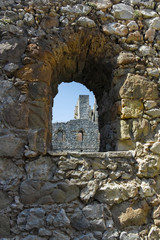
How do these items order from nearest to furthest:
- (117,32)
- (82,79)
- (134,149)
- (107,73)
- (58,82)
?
(134,149), (117,32), (107,73), (58,82), (82,79)

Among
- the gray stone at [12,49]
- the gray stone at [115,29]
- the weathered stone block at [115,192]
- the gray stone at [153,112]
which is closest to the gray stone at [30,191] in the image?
the weathered stone block at [115,192]

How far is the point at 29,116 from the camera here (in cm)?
228

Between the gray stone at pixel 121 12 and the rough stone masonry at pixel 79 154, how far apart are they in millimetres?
14

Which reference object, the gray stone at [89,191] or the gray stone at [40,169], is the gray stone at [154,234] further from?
the gray stone at [40,169]

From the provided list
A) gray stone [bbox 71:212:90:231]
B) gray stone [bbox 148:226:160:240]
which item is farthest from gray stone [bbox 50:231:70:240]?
gray stone [bbox 148:226:160:240]

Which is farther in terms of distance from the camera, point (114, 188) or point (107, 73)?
point (107, 73)

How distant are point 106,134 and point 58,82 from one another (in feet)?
3.34

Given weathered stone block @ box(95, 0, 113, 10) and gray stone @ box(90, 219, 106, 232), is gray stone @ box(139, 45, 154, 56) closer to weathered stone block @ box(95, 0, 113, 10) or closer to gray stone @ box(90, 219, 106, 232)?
weathered stone block @ box(95, 0, 113, 10)

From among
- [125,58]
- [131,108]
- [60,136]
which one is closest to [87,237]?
[131,108]

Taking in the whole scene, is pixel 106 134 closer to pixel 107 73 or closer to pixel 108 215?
pixel 107 73

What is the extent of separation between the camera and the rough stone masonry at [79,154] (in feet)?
6.92

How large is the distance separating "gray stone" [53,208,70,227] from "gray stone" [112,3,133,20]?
243 cm

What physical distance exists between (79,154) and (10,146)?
0.73 metres

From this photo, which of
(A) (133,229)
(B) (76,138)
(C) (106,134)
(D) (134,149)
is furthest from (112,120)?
(B) (76,138)
